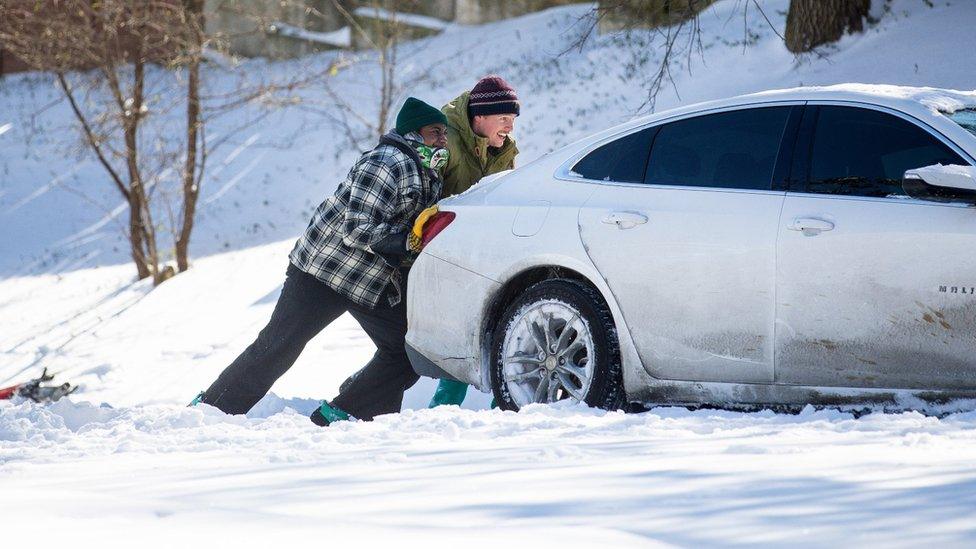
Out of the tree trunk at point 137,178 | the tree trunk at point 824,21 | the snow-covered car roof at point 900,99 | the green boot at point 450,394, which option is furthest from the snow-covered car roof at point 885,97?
the tree trunk at point 137,178

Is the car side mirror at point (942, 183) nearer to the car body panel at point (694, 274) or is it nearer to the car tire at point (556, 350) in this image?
the car body panel at point (694, 274)

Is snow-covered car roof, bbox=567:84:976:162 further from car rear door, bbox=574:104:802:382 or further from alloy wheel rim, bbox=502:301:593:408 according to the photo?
alloy wheel rim, bbox=502:301:593:408

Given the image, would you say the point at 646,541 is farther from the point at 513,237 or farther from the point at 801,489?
the point at 513,237

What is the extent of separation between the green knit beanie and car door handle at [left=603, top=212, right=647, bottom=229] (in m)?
1.44

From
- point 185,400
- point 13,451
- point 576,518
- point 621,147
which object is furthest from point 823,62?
point 576,518

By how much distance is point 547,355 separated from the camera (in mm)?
5633

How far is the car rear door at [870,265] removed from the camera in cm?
471

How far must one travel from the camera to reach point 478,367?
5930mm

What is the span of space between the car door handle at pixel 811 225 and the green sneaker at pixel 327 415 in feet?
8.60

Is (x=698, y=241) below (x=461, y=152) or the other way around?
below

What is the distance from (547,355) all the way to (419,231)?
3.29ft

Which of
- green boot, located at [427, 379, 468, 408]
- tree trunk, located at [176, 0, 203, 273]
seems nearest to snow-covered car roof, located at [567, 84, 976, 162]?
green boot, located at [427, 379, 468, 408]

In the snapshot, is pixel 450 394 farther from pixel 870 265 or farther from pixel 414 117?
pixel 870 265

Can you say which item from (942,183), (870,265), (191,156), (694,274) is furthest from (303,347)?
(191,156)
